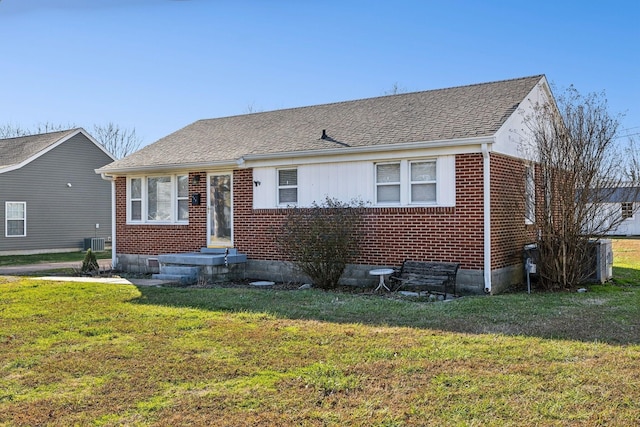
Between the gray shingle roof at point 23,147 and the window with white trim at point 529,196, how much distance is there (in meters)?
20.6

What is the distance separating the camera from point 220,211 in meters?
14.5

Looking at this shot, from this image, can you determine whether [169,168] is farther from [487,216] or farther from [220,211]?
[487,216]

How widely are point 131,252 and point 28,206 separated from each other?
1078 centimetres

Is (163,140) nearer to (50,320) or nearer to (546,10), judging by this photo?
(50,320)

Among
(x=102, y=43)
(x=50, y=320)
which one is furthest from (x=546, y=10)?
(x=50, y=320)

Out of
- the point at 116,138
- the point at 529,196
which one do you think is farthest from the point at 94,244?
the point at 116,138

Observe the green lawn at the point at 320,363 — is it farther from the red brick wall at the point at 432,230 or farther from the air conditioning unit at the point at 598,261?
the air conditioning unit at the point at 598,261

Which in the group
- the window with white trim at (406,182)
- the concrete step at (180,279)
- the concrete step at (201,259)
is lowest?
the concrete step at (180,279)

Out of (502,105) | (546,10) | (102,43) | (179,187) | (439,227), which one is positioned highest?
(546,10)

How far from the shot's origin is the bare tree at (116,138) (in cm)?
4831

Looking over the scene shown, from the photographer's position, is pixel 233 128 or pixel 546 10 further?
pixel 233 128

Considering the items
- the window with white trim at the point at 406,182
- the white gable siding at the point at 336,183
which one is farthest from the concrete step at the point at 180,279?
the window with white trim at the point at 406,182

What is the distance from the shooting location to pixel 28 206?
23.9 m

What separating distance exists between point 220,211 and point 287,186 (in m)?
2.18
